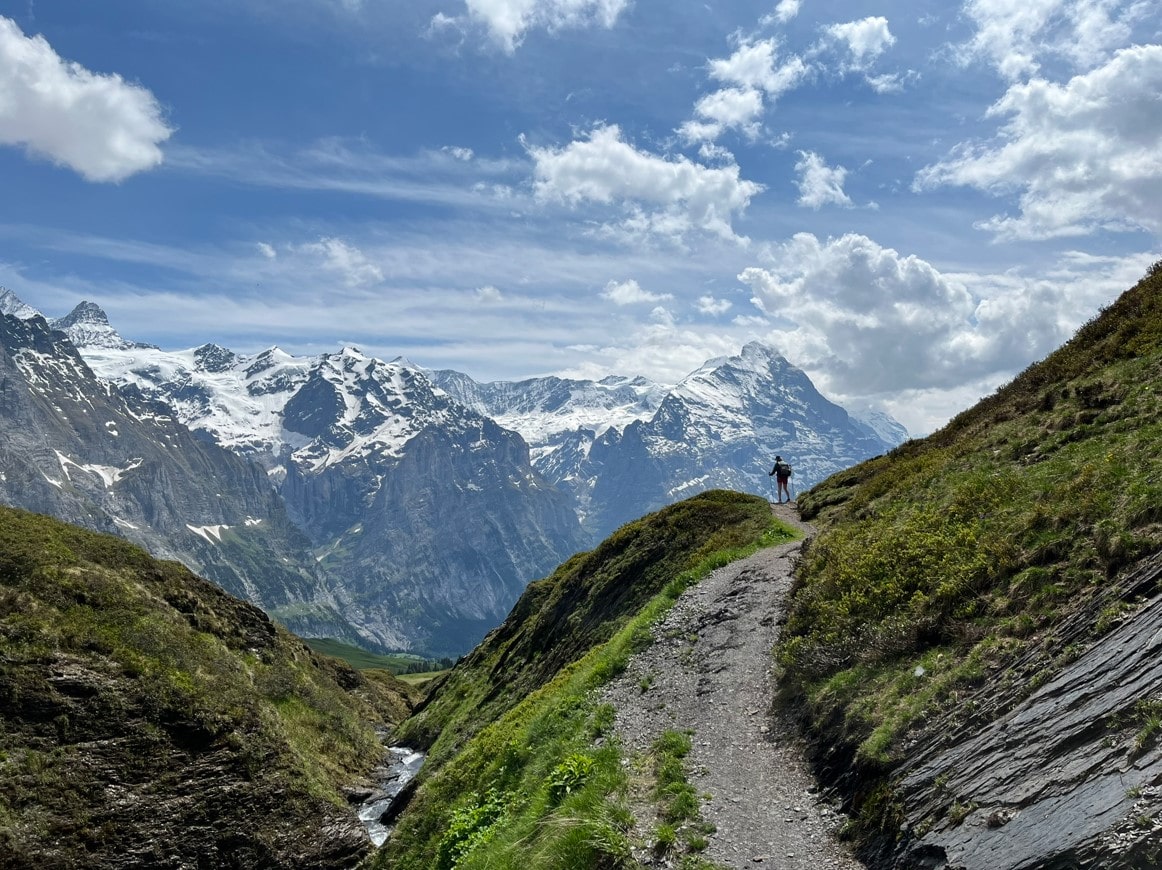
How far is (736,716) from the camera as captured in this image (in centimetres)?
2292

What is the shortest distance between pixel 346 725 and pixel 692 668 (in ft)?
170

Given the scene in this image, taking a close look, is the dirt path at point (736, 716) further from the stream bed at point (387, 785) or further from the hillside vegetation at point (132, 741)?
the hillside vegetation at point (132, 741)

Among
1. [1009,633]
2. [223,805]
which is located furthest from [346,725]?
[1009,633]

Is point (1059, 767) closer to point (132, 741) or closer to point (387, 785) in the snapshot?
point (132, 741)

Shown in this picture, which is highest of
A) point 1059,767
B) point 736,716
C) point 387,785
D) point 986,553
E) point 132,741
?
point 132,741

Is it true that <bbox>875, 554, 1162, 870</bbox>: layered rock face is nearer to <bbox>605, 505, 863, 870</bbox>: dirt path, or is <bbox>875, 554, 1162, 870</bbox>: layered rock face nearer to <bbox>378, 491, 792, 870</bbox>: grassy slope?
<bbox>605, 505, 863, 870</bbox>: dirt path

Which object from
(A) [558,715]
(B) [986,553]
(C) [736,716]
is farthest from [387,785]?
(B) [986,553]

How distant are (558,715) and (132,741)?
31896 millimetres

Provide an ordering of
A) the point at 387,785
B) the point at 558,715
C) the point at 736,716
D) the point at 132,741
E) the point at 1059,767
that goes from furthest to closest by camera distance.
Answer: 1. the point at 387,785
2. the point at 132,741
3. the point at 558,715
4. the point at 736,716
5. the point at 1059,767

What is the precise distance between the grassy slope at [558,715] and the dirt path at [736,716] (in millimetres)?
1624

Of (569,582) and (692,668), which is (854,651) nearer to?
(692,668)

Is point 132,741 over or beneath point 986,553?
over

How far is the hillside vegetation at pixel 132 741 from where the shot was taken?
38969mm

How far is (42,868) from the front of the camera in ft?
119
